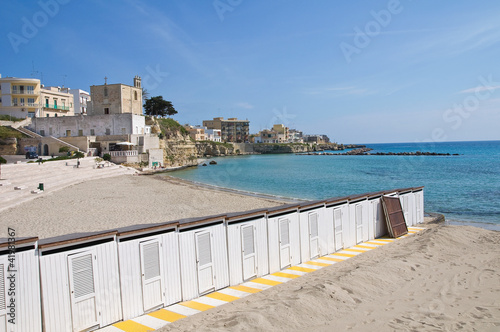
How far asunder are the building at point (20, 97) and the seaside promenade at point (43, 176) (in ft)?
73.8

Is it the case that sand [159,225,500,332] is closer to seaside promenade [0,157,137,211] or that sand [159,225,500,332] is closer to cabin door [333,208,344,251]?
cabin door [333,208,344,251]

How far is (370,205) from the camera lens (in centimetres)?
1311

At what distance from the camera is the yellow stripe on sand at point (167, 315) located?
6.50m

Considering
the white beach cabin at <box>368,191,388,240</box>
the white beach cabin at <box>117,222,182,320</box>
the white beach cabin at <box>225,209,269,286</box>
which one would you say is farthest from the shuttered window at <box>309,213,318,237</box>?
the white beach cabin at <box>117,222,182,320</box>

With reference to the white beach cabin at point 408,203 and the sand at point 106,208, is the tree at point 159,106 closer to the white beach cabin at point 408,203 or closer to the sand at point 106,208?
the sand at point 106,208

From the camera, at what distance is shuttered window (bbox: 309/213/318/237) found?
10335 millimetres

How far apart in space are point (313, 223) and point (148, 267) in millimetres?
5337

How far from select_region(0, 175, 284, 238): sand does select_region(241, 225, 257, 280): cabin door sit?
31.0 feet

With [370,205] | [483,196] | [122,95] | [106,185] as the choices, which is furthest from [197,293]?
[122,95]

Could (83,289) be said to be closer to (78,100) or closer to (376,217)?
(376,217)

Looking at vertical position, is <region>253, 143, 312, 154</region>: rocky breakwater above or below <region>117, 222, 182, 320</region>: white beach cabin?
above

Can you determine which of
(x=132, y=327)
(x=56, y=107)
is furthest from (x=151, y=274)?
(x=56, y=107)

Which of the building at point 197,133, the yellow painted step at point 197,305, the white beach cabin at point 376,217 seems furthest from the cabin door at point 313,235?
the building at point 197,133

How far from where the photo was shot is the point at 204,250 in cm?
763
